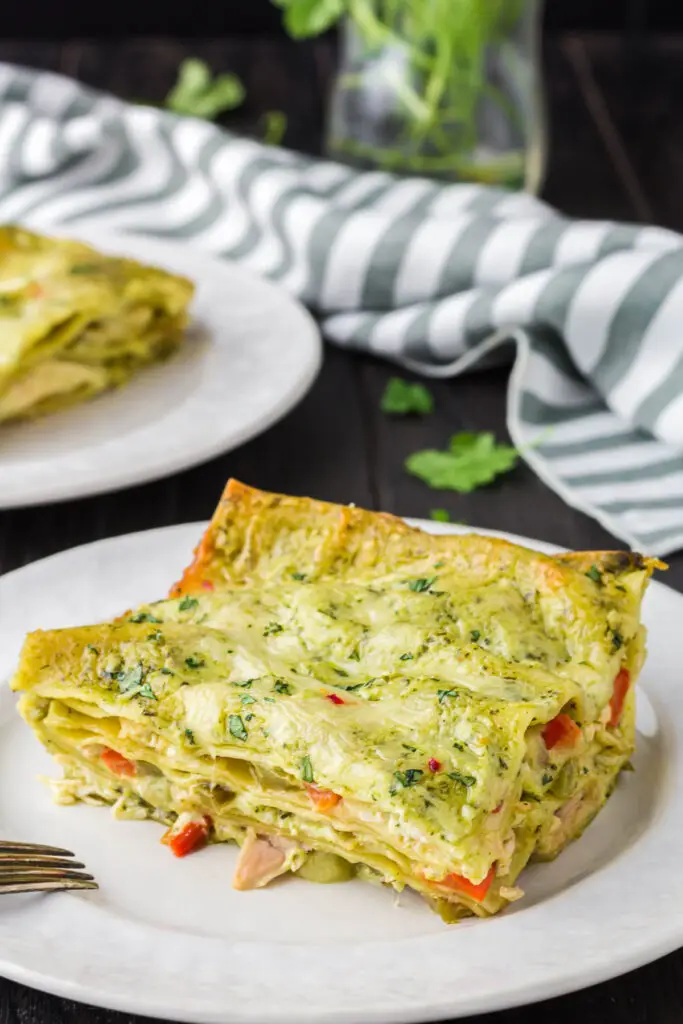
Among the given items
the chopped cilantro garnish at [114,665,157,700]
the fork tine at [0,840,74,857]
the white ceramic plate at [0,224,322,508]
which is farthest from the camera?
the white ceramic plate at [0,224,322,508]

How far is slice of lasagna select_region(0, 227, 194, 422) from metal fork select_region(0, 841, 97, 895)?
173cm

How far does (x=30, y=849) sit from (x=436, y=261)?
9.00 feet

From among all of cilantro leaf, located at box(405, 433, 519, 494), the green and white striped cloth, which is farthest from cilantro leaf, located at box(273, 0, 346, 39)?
cilantro leaf, located at box(405, 433, 519, 494)

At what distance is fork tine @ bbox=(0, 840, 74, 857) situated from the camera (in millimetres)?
2357

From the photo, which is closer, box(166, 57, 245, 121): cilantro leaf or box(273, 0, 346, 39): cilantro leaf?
box(273, 0, 346, 39): cilantro leaf

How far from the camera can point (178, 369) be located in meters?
4.32

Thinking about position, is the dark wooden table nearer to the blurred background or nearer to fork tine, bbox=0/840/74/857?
fork tine, bbox=0/840/74/857

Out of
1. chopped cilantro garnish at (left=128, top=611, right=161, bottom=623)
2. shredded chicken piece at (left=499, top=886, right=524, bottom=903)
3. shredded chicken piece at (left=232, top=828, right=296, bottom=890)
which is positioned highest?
chopped cilantro garnish at (left=128, top=611, right=161, bottom=623)

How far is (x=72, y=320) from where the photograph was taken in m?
4.20

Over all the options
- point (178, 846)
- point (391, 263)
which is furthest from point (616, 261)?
point (178, 846)

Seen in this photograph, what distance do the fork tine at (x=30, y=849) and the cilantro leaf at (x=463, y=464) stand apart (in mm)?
1794

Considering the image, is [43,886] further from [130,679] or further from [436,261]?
[436,261]

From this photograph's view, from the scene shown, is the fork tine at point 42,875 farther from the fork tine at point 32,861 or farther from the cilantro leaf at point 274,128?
the cilantro leaf at point 274,128

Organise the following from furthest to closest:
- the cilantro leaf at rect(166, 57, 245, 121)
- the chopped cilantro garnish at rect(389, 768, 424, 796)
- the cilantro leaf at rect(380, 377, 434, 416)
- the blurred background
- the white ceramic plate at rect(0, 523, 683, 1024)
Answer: the blurred background
the cilantro leaf at rect(166, 57, 245, 121)
the cilantro leaf at rect(380, 377, 434, 416)
the chopped cilantro garnish at rect(389, 768, 424, 796)
the white ceramic plate at rect(0, 523, 683, 1024)
